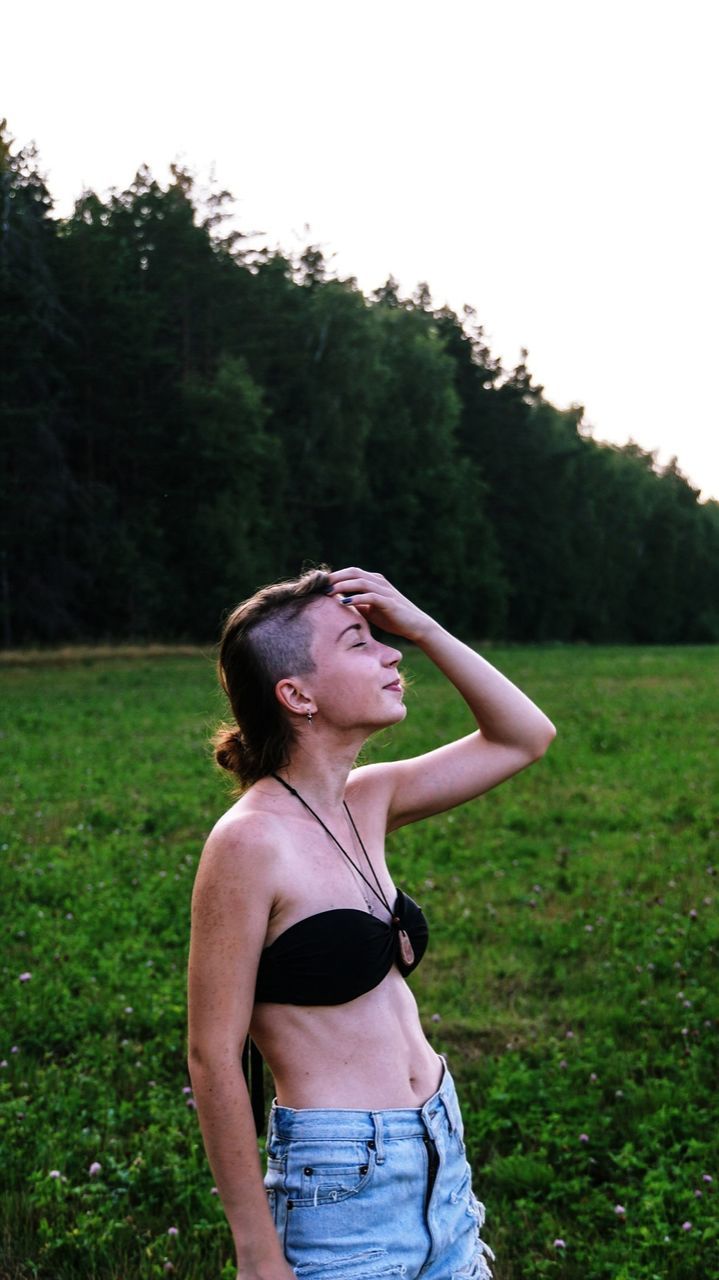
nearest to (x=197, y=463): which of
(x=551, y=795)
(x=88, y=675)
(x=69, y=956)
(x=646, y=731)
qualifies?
(x=88, y=675)

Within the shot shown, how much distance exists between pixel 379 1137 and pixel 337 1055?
16 centimetres

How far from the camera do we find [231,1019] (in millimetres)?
2105

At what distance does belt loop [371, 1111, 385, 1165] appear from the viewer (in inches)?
84.0

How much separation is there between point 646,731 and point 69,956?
1048 centimetres

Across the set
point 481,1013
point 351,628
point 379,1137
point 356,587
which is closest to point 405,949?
point 379,1137

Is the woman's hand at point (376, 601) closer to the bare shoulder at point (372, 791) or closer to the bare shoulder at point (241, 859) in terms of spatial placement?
the bare shoulder at point (372, 791)

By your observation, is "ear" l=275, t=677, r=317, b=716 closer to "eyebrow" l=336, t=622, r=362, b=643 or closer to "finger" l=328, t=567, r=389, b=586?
"eyebrow" l=336, t=622, r=362, b=643

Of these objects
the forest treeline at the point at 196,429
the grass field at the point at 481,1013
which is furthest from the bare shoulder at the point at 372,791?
the forest treeline at the point at 196,429

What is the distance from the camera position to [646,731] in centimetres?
1568

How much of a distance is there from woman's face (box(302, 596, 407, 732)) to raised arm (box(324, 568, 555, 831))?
8.3 inches

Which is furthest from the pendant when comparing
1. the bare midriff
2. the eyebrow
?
the eyebrow

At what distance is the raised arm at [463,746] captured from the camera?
8.93ft

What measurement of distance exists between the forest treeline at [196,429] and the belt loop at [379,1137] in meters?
29.4

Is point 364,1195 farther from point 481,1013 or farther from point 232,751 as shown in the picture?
point 481,1013
